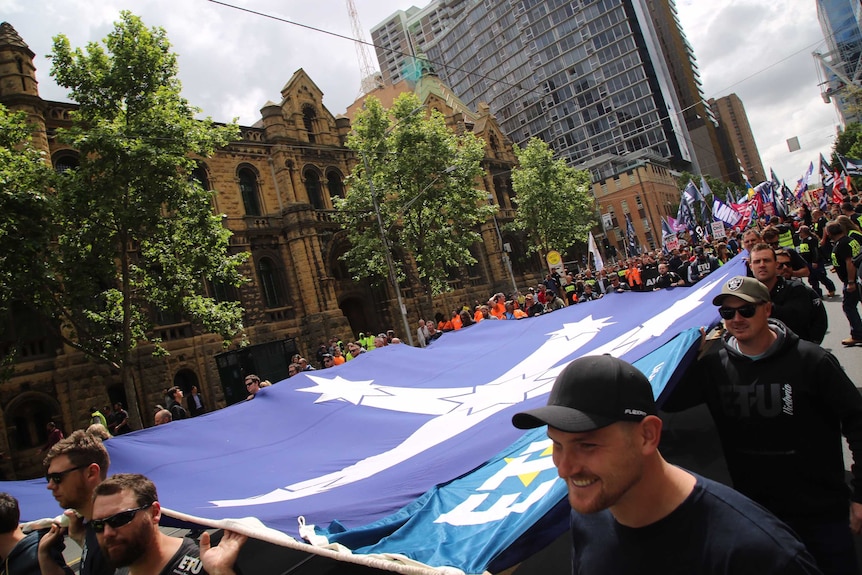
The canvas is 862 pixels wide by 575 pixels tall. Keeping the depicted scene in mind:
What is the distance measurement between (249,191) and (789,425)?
28.4 m

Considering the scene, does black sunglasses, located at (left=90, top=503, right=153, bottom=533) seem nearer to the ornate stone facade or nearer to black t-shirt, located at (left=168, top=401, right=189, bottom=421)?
black t-shirt, located at (left=168, top=401, right=189, bottom=421)

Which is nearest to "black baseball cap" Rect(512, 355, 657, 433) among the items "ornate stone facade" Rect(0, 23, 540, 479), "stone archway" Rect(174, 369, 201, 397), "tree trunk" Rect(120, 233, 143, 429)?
"tree trunk" Rect(120, 233, 143, 429)

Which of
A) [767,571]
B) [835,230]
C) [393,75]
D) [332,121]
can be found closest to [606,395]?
[767,571]

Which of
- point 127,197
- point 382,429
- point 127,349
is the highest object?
point 127,197

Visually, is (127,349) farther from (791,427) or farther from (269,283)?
(791,427)

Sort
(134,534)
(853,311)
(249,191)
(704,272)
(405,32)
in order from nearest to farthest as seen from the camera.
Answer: (134,534) < (853,311) < (704,272) < (249,191) < (405,32)

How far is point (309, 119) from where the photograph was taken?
31.9 metres

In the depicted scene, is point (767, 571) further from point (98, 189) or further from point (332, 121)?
point (332, 121)

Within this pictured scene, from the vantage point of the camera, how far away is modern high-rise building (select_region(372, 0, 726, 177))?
95.3 m

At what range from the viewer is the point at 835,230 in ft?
29.4

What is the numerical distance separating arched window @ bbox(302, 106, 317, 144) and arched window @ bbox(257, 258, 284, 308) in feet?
27.3

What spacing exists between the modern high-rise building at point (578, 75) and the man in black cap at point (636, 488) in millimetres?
98604

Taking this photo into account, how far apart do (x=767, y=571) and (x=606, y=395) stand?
63 cm

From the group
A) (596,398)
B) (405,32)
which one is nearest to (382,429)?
(596,398)
